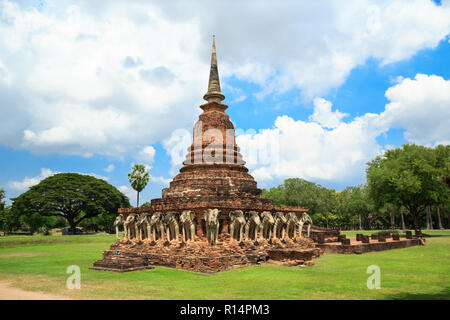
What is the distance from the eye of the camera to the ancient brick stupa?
586 inches

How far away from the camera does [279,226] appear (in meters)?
18.9

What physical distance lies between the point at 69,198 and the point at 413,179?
144 ft

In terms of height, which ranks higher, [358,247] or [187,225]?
[187,225]

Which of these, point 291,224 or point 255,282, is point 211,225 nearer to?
point 255,282

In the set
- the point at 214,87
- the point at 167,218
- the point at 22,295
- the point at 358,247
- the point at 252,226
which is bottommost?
the point at 358,247

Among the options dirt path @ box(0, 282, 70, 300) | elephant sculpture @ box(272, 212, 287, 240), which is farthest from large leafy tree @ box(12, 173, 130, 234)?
dirt path @ box(0, 282, 70, 300)

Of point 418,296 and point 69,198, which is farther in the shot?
point 69,198

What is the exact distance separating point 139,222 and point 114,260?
4.18m

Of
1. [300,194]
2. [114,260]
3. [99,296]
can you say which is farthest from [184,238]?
[300,194]

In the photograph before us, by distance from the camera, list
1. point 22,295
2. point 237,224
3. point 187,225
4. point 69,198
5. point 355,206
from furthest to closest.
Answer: point 355,206, point 69,198, point 237,224, point 187,225, point 22,295

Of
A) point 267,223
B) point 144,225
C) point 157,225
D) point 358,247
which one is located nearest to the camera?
point 157,225

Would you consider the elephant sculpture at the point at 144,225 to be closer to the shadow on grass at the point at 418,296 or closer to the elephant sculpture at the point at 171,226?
the elephant sculpture at the point at 171,226

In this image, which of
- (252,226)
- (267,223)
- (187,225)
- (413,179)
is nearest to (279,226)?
(267,223)

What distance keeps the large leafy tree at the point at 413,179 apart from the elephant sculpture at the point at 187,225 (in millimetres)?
26750
